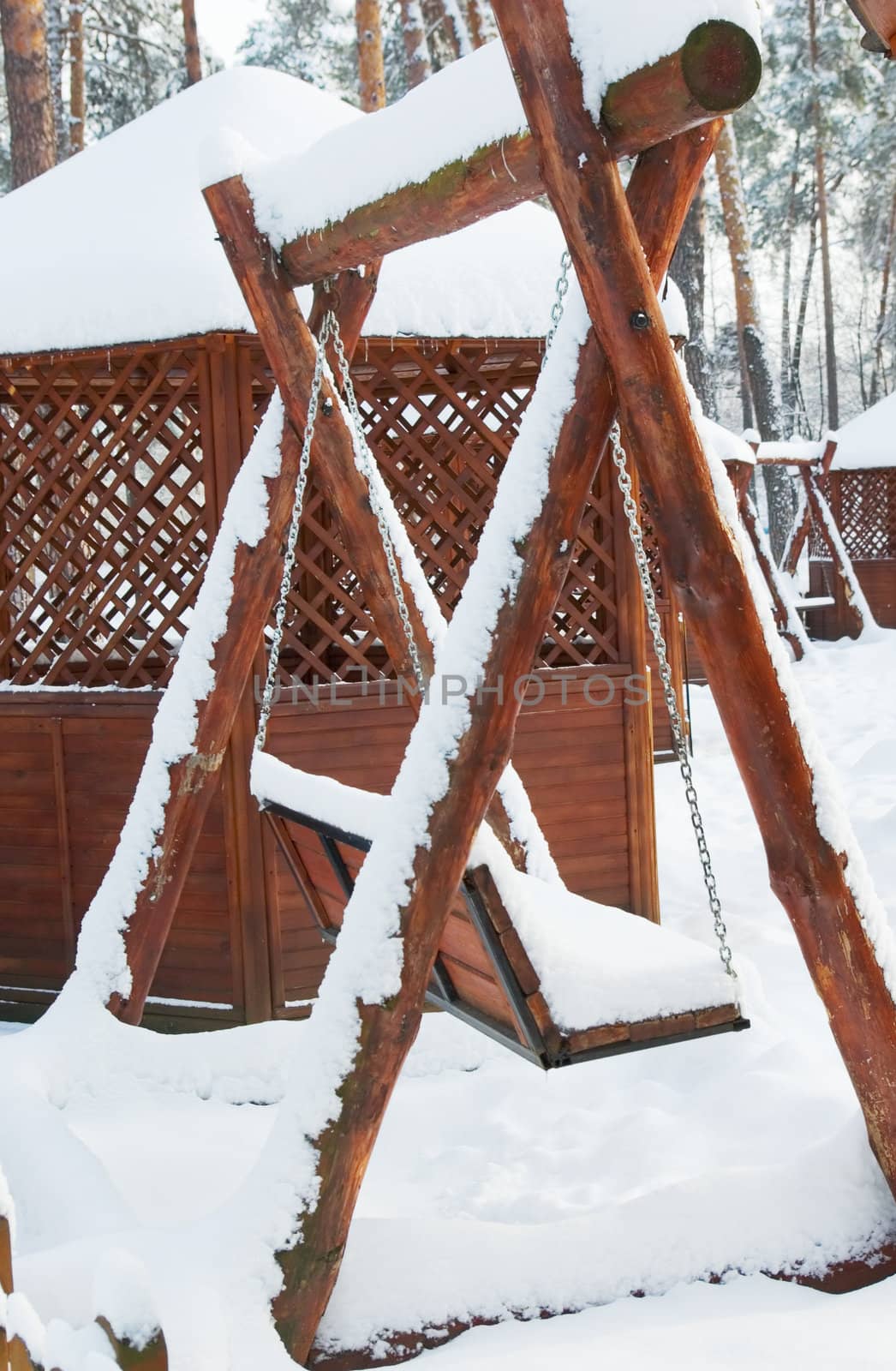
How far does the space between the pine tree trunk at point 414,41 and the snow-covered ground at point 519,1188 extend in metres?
8.70

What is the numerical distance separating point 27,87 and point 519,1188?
8246 mm

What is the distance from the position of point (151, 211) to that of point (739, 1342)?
12.8 ft

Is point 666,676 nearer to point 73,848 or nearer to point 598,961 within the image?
point 598,961

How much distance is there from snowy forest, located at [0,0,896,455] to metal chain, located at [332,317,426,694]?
22.2ft

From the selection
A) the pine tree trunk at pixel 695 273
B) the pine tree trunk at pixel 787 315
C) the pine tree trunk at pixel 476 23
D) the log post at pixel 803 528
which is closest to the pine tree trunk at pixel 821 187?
the pine tree trunk at pixel 787 315

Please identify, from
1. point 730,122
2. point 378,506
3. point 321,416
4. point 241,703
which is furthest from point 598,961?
point 730,122

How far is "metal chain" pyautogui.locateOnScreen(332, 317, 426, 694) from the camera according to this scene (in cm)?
299

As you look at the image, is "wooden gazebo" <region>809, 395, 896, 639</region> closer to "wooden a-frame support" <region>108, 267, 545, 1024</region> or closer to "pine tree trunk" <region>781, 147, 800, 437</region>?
"pine tree trunk" <region>781, 147, 800, 437</region>

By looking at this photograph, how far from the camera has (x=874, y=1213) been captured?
89.9 inches

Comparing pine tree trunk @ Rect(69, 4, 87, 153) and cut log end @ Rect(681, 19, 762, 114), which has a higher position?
pine tree trunk @ Rect(69, 4, 87, 153)

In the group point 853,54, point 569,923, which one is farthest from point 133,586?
point 853,54

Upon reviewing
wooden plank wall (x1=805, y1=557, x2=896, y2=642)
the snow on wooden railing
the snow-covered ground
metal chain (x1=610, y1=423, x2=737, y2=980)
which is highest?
metal chain (x1=610, y1=423, x2=737, y2=980)

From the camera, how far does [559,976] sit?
210cm

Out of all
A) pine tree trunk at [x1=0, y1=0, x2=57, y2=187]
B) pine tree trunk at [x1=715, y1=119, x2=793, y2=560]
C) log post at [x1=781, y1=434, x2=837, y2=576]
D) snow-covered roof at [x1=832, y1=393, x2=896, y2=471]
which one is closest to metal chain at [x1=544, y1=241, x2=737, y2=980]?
pine tree trunk at [x1=0, y1=0, x2=57, y2=187]
